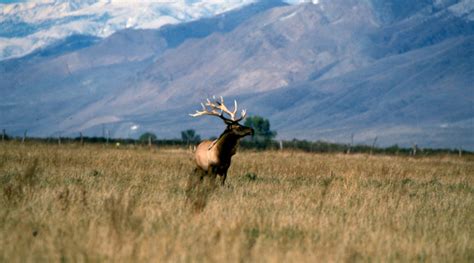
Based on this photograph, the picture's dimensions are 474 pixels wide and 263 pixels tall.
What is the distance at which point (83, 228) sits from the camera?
1298 cm

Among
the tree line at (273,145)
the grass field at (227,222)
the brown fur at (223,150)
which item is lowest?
the grass field at (227,222)

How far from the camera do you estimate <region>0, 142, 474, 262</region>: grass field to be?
11.6m

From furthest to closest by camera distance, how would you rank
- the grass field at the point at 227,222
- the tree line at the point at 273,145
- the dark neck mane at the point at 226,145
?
1. the tree line at the point at 273,145
2. the dark neck mane at the point at 226,145
3. the grass field at the point at 227,222

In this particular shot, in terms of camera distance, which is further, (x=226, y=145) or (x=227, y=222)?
(x=226, y=145)

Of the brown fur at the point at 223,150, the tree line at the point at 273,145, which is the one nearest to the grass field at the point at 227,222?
the brown fur at the point at 223,150

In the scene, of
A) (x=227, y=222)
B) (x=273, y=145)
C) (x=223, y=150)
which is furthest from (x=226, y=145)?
(x=273, y=145)

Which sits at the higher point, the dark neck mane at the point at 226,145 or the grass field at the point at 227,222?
the dark neck mane at the point at 226,145

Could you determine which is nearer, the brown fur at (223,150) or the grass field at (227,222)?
the grass field at (227,222)

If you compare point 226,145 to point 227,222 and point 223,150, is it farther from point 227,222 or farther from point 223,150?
point 227,222

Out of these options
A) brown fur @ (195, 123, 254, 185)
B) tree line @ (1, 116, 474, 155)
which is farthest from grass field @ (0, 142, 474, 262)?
tree line @ (1, 116, 474, 155)

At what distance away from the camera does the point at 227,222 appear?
13961 mm

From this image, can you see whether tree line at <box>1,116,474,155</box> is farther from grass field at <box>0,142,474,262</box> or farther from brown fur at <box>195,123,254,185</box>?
grass field at <box>0,142,474,262</box>

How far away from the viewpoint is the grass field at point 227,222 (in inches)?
456

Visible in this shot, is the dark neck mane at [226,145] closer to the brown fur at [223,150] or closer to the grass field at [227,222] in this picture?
the brown fur at [223,150]
